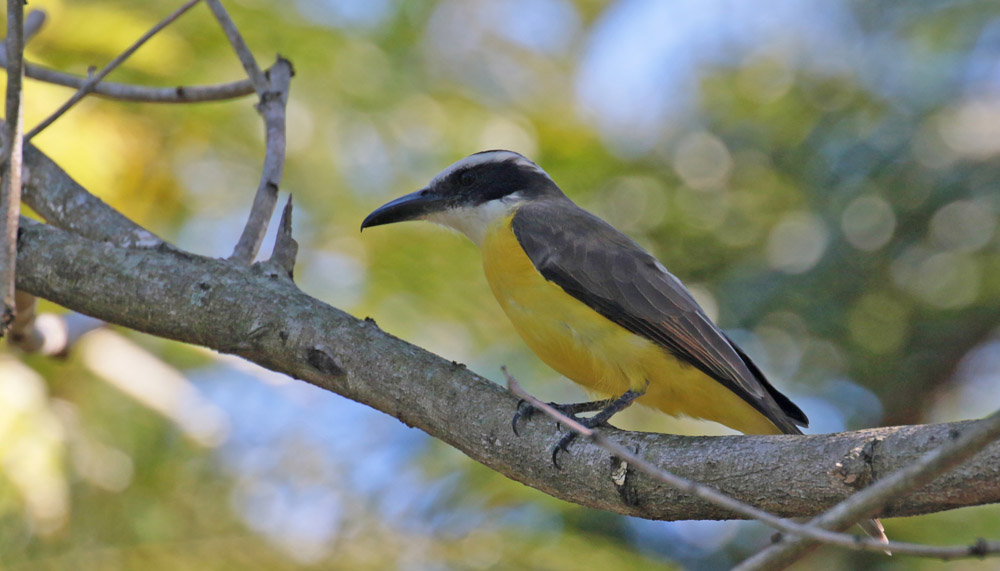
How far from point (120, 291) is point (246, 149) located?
2.72 meters

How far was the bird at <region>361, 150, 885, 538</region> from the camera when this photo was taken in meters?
4.22

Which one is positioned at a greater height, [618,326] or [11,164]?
[11,164]

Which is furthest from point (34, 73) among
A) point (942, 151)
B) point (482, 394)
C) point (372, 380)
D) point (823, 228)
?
point (942, 151)

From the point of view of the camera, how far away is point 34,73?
436cm

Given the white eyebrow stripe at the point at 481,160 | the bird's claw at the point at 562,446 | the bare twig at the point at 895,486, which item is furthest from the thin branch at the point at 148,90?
the bare twig at the point at 895,486

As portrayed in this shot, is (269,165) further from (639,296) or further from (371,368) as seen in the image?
(639,296)

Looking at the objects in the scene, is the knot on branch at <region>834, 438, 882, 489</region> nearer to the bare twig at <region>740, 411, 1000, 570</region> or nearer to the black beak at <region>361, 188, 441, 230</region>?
the bare twig at <region>740, 411, 1000, 570</region>

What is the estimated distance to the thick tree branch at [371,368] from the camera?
282 centimetres

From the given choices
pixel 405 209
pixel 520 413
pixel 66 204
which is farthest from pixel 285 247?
pixel 405 209

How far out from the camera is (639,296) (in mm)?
4383

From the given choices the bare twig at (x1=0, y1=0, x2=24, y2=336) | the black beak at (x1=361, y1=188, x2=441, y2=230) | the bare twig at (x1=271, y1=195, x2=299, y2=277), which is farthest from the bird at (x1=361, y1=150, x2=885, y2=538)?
the bare twig at (x1=0, y1=0, x2=24, y2=336)

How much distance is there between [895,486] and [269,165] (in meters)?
2.98

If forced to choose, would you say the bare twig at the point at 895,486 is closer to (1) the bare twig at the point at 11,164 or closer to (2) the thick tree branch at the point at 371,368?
(2) the thick tree branch at the point at 371,368

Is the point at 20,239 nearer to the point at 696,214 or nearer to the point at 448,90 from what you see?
the point at 448,90
